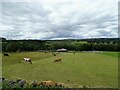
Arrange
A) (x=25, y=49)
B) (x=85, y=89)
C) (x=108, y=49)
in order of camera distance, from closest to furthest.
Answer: (x=85, y=89) → (x=25, y=49) → (x=108, y=49)

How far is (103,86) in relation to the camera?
15.6 metres

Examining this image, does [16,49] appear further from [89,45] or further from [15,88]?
[15,88]

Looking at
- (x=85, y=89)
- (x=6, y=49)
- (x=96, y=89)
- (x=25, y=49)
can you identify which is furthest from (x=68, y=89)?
(x=25, y=49)

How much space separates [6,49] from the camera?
200 ft

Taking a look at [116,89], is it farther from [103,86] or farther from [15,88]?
[15,88]

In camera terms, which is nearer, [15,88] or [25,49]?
[15,88]

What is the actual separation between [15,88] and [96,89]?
6060mm

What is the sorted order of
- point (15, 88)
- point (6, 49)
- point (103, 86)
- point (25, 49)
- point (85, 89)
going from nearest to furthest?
point (15, 88) → point (85, 89) → point (103, 86) → point (6, 49) → point (25, 49)

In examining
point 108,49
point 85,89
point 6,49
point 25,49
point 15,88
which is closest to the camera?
point 15,88

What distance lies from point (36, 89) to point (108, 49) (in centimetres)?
6706

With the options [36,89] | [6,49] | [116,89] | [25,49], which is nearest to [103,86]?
[116,89]

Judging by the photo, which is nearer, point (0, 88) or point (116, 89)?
point (0, 88)

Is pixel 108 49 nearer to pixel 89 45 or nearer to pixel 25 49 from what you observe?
pixel 89 45

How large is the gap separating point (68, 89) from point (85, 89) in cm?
135
